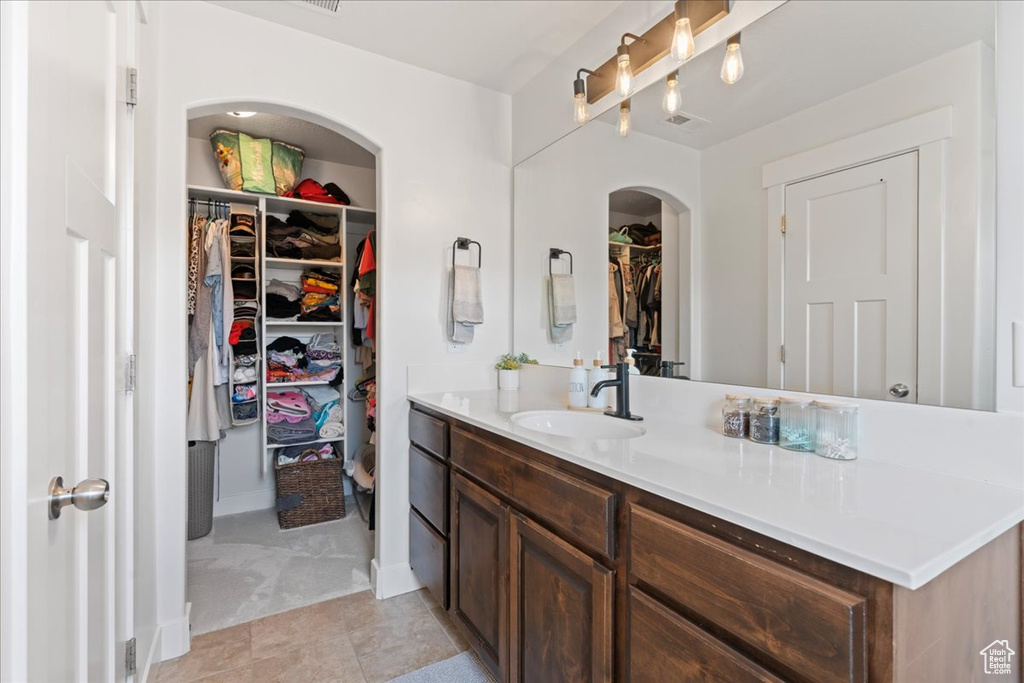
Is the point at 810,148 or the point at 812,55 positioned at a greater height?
the point at 812,55

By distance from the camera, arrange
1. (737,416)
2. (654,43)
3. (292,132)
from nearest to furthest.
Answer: (737,416) < (654,43) < (292,132)

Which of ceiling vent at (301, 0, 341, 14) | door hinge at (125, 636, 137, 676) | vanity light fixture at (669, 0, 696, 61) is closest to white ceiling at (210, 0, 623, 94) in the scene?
ceiling vent at (301, 0, 341, 14)

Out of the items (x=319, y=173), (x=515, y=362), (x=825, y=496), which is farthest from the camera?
(x=319, y=173)

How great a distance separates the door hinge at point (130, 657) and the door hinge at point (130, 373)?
711mm

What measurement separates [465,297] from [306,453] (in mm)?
1674

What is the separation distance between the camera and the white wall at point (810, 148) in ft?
3.28

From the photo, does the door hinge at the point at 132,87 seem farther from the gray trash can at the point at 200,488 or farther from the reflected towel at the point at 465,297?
the gray trash can at the point at 200,488

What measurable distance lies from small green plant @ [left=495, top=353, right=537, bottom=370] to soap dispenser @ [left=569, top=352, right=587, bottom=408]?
1.55 ft

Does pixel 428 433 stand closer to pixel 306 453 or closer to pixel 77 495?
pixel 77 495

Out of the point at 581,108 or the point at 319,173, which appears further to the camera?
the point at 319,173

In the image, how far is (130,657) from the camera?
1342mm

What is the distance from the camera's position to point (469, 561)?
5.43 feet

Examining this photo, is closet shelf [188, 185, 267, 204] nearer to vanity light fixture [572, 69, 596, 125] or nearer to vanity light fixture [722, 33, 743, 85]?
vanity light fixture [572, 69, 596, 125]
